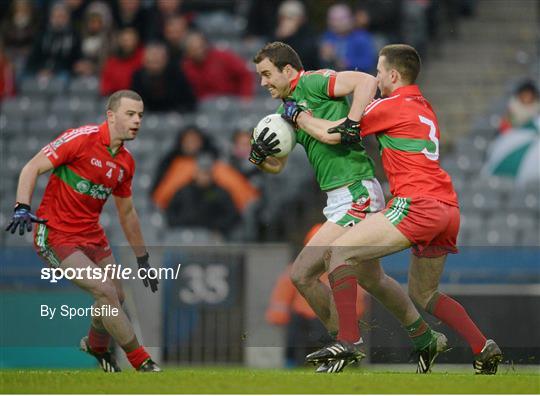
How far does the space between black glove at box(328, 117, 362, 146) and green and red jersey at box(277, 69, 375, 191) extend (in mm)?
252

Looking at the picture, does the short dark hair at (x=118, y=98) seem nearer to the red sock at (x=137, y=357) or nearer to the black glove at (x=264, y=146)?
the black glove at (x=264, y=146)

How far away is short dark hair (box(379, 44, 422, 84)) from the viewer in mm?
8609

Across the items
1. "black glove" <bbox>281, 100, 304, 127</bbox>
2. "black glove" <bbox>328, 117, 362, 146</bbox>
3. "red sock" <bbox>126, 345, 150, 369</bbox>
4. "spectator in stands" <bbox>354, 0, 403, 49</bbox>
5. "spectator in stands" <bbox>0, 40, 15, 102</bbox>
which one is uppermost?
"spectator in stands" <bbox>354, 0, 403, 49</bbox>

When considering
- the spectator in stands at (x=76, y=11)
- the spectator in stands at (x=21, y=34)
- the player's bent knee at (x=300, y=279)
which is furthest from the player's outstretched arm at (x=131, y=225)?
the spectator in stands at (x=21, y=34)

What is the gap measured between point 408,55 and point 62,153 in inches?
91.7

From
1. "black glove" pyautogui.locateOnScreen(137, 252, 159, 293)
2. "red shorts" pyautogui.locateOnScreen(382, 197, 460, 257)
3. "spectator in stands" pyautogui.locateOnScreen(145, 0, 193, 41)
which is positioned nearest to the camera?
"red shorts" pyautogui.locateOnScreen(382, 197, 460, 257)

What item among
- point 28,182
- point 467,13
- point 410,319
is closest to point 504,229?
point 467,13

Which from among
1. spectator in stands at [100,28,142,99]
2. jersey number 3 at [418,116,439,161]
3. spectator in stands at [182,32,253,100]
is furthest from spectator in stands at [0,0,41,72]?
jersey number 3 at [418,116,439,161]

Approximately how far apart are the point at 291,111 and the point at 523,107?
296 inches

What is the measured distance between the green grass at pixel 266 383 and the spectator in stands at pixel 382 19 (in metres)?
8.66

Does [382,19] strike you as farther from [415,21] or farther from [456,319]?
[456,319]

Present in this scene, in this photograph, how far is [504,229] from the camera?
14.8 meters

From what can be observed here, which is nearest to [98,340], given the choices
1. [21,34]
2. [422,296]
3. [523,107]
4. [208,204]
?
[422,296]

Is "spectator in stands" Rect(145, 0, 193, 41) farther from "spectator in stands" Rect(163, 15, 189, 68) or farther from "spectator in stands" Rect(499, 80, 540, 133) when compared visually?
"spectator in stands" Rect(499, 80, 540, 133)
